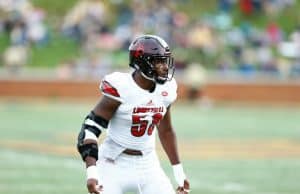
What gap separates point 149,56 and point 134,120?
0.40 metres

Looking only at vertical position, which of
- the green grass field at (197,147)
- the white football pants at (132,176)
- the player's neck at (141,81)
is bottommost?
the white football pants at (132,176)

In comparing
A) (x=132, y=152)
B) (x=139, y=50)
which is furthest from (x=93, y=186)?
(x=139, y=50)

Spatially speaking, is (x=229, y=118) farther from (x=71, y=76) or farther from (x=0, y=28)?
(x=0, y=28)

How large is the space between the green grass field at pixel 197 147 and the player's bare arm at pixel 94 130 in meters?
3.64

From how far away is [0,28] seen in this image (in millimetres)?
22812

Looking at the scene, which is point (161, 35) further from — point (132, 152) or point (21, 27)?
point (132, 152)

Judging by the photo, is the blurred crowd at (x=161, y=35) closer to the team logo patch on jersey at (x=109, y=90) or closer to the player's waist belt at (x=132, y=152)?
the player's waist belt at (x=132, y=152)

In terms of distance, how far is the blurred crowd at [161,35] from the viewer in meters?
22.4

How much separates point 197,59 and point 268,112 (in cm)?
309

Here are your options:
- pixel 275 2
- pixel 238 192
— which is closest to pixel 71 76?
pixel 275 2

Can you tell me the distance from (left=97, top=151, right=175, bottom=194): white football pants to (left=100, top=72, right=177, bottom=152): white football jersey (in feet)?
0.30

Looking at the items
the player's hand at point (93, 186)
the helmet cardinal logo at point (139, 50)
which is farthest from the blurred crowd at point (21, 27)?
the player's hand at point (93, 186)

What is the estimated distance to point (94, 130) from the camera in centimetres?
530

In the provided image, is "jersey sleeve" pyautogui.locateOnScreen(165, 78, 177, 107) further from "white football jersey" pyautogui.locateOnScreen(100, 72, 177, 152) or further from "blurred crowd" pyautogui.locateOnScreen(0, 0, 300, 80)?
"blurred crowd" pyautogui.locateOnScreen(0, 0, 300, 80)
